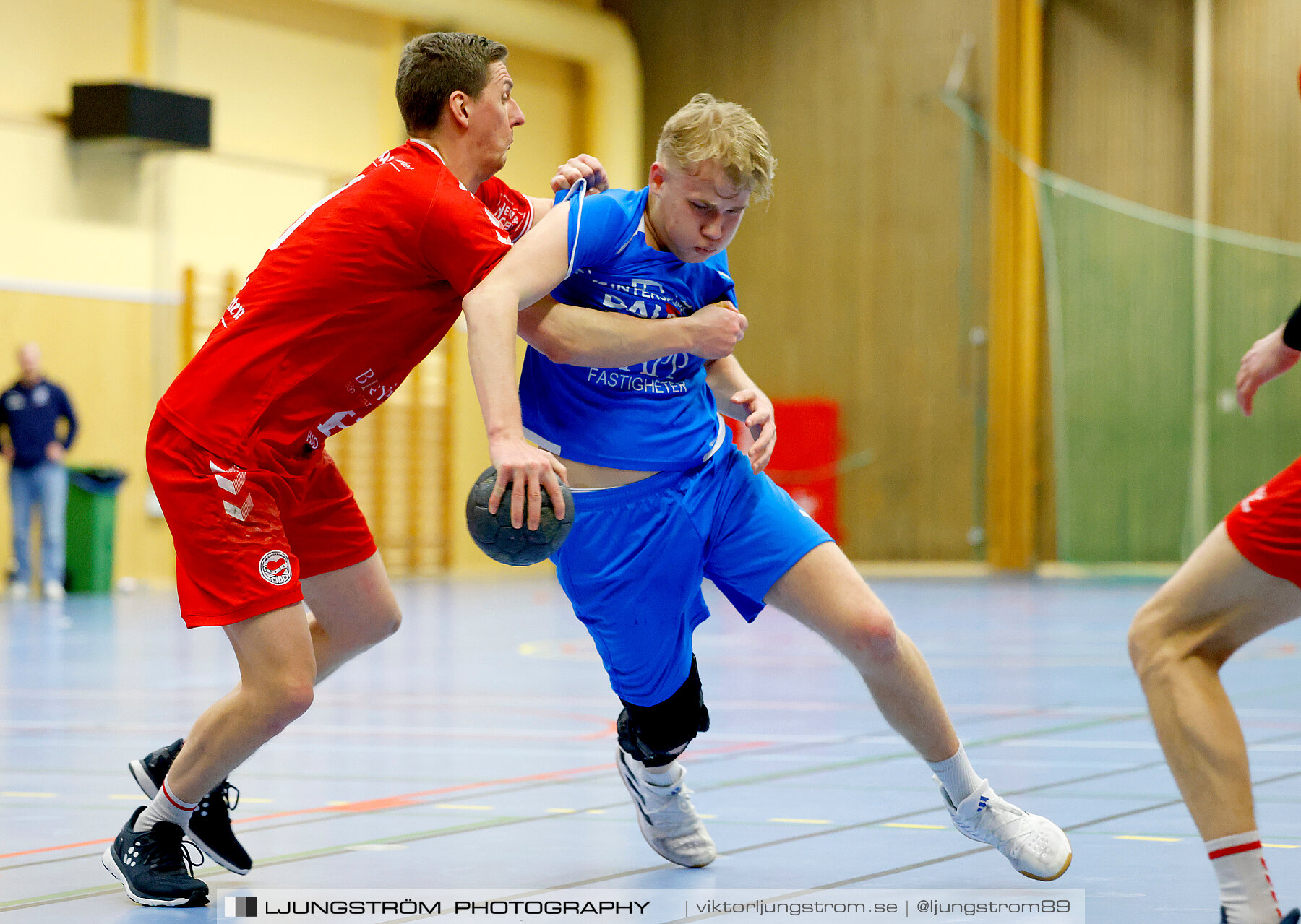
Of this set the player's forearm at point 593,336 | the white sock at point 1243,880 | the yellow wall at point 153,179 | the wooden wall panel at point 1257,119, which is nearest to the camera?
the white sock at point 1243,880

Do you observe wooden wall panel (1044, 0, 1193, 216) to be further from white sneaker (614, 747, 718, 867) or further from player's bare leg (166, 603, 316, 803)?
player's bare leg (166, 603, 316, 803)

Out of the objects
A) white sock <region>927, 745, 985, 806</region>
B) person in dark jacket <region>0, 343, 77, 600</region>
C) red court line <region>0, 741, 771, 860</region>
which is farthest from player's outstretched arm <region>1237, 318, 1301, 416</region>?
person in dark jacket <region>0, 343, 77, 600</region>

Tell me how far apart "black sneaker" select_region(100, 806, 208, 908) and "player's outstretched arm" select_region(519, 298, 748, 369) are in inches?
53.8

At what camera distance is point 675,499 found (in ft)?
12.4

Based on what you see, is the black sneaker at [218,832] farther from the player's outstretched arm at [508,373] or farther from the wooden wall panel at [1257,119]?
the wooden wall panel at [1257,119]

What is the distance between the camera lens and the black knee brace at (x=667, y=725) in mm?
3926

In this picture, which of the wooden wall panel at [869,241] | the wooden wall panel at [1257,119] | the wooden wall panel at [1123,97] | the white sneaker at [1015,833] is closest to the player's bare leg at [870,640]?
the white sneaker at [1015,833]

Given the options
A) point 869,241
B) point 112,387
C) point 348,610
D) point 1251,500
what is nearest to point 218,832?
point 348,610

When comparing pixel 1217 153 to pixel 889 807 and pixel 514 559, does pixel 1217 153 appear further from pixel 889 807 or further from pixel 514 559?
pixel 514 559

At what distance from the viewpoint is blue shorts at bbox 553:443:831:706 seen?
3.78m

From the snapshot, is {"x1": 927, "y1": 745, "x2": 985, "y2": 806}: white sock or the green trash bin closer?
{"x1": 927, "y1": 745, "x2": 985, "y2": 806}: white sock

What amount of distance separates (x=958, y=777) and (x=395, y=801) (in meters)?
1.79

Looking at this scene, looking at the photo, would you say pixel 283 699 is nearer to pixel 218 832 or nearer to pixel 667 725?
pixel 218 832

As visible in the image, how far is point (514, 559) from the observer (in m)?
3.34
